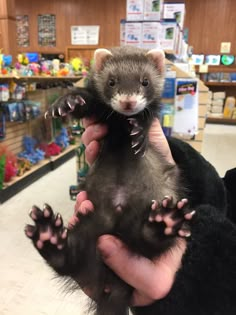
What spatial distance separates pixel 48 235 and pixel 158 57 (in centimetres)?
56

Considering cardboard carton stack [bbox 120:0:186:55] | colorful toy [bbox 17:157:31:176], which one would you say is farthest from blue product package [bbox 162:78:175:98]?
colorful toy [bbox 17:157:31:176]

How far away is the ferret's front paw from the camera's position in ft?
2.08

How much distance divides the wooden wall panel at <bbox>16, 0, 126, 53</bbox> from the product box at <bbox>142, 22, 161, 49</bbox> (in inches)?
171

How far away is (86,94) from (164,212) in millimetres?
393

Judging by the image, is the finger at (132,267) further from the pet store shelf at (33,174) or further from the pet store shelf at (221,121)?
the pet store shelf at (221,121)

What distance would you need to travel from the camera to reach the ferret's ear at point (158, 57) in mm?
839

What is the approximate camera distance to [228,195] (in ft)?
3.51

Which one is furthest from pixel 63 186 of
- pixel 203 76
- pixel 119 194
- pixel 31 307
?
pixel 203 76

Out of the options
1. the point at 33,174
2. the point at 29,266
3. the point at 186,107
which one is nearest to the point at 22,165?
the point at 33,174

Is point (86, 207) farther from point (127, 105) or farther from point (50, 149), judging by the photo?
point (50, 149)

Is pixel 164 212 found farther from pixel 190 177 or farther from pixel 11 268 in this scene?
pixel 11 268

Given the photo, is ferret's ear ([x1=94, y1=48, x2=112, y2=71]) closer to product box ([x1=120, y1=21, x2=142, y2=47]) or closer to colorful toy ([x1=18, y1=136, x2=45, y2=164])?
product box ([x1=120, y1=21, x2=142, y2=47])

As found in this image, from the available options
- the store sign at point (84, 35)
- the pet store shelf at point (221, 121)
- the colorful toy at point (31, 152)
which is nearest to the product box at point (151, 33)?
the colorful toy at point (31, 152)

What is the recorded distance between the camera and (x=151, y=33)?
173 centimetres
